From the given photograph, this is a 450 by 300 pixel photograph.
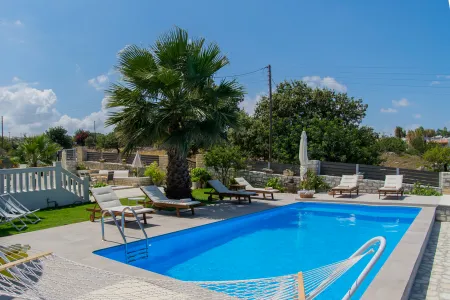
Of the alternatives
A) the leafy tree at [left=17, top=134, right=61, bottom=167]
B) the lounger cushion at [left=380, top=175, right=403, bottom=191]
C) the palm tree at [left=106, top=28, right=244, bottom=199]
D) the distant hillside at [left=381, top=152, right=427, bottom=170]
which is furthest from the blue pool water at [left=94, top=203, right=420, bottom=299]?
the distant hillside at [left=381, top=152, right=427, bottom=170]

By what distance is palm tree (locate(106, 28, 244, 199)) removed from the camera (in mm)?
11383

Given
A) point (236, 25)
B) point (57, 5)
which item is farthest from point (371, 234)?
point (236, 25)

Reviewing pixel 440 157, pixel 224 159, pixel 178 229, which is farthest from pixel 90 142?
pixel 178 229

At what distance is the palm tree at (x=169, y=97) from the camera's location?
11.4 metres

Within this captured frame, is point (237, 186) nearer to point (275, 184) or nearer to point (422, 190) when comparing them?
point (275, 184)

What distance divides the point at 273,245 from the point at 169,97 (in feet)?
19.2

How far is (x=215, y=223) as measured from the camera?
952cm

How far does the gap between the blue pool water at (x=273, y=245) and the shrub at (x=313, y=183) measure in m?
3.24

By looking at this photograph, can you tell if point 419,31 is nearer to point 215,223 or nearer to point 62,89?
point 215,223

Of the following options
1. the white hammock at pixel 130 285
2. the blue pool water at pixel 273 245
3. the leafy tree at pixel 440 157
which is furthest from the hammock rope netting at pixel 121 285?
the leafy tree at pixel 440 157

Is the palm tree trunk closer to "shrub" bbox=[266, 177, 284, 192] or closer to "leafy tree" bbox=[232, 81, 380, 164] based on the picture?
"shrub" bbox=[266, 177, 284, 192]

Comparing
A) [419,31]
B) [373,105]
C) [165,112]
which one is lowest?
[165,112]

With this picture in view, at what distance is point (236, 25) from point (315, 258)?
14532mm

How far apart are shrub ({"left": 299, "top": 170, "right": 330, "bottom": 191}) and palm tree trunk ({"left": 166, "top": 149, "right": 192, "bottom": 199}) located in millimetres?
5980
